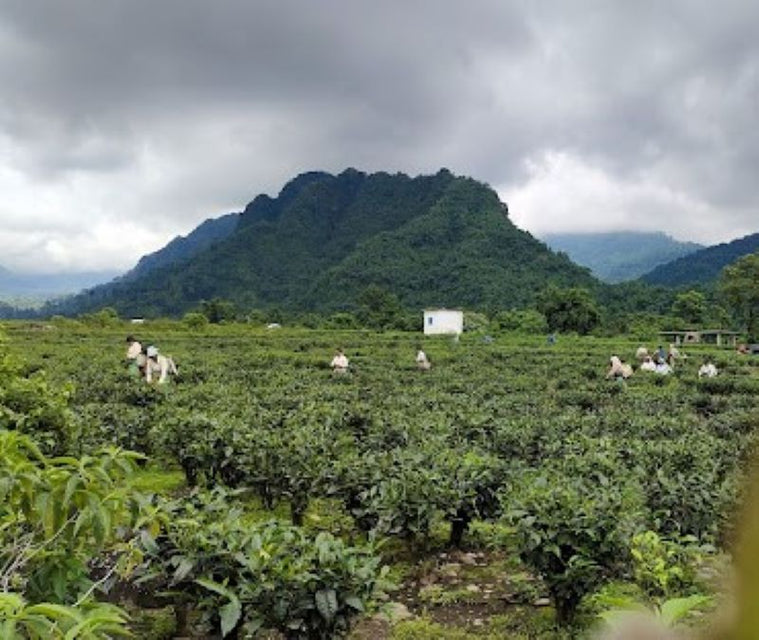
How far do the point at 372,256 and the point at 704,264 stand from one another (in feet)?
230

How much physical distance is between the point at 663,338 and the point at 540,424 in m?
42.1

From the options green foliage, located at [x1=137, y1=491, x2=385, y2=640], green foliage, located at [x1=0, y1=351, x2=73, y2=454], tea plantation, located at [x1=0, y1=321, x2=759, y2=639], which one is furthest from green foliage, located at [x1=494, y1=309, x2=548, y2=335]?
green foliage, located at [x1=137, y1=491, x2=385, y2=640]

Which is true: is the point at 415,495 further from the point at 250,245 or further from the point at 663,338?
the point at 250,245

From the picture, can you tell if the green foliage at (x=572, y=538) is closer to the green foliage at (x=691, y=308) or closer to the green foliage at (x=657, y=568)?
the green foliage at (x=657, y=568)

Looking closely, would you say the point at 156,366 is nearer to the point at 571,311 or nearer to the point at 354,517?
the point at 354,517

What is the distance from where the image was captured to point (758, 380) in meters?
19.7

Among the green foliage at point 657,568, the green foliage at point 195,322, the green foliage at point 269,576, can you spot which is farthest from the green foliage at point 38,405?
the green foliage at point 195,322

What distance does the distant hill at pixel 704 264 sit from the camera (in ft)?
431

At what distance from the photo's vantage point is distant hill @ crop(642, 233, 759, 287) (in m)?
131

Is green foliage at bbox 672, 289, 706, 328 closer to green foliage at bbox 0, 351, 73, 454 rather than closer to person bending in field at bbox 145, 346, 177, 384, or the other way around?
person bending in field at bbox 145, 346, 177, 384

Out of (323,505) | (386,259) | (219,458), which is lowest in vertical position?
(323,505)

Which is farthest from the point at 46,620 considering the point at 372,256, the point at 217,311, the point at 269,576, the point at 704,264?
the point at 704,264

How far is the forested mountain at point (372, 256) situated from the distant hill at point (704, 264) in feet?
143

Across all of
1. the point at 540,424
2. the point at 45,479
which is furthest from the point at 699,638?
the point at 540,424
